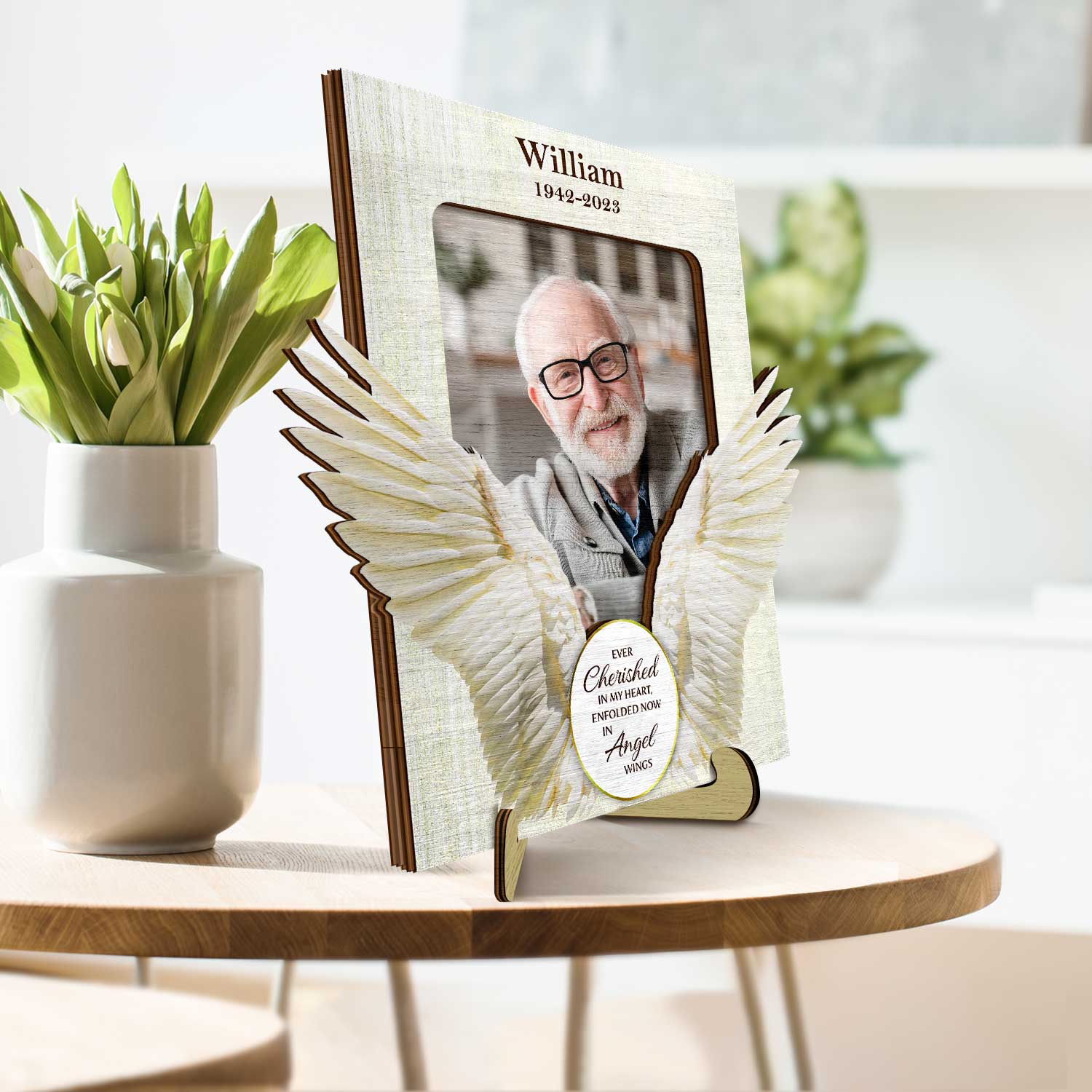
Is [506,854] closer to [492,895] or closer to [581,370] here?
[492,895]

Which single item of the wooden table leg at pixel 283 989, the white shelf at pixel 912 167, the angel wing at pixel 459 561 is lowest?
the wooden table leg at pixel 283 989

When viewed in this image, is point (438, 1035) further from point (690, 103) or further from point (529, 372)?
point (690, 103)

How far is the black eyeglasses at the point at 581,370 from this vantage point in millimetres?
712

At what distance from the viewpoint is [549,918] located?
0.59 metres

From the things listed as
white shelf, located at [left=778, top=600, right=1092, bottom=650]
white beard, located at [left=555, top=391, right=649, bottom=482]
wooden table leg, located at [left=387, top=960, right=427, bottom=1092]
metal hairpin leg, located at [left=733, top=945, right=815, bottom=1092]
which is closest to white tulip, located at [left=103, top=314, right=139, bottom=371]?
white beard, located at [left=555, top=391, right=649, bottom=482]

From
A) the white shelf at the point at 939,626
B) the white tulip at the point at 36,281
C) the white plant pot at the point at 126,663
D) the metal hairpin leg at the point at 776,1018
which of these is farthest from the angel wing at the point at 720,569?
the white shelf at the point at 939,626

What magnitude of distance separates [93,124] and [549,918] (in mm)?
1795

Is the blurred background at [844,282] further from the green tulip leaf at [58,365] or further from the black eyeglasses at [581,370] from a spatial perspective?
the green tulip leaf at [58,365]

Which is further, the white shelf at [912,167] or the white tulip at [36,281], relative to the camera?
the white shelf at [912,167]

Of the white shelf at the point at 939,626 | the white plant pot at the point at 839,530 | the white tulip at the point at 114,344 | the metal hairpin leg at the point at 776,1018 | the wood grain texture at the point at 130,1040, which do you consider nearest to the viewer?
the wood grain texture at the point at 130,1040

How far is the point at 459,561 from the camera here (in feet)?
2.08

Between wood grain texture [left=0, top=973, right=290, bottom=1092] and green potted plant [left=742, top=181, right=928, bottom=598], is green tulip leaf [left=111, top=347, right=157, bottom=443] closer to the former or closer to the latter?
wood grain texture [left=0, top=973, right=290, bottom=1092]

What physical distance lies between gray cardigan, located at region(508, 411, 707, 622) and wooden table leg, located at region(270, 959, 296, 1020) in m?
0.23

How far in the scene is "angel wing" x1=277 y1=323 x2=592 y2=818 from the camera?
0.60 meters
